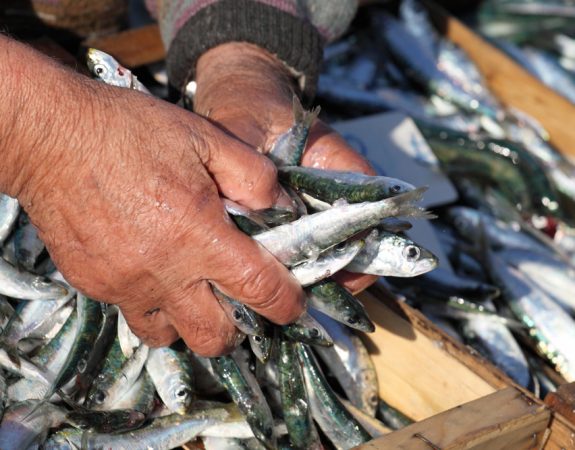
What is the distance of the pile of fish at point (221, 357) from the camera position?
6.81 ft

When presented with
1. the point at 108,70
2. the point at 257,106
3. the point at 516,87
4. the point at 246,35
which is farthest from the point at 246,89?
the point at 516,87

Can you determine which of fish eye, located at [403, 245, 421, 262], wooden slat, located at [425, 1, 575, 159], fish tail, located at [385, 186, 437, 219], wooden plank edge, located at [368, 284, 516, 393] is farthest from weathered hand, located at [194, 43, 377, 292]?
wooden slat, located at [425, 1, 575, 159]

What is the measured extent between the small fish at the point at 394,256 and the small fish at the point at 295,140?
374mm

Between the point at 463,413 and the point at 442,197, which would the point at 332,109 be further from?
the point at 463,413

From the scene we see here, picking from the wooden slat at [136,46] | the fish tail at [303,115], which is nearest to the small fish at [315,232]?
the fish tail at [303,115]

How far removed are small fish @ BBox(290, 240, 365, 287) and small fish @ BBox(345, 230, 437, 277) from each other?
92 mm

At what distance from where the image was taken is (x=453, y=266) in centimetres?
379

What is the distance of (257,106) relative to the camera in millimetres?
2557

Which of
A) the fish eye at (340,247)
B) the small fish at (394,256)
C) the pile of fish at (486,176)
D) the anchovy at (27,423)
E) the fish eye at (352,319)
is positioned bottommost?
the pile of fish at (486,176)

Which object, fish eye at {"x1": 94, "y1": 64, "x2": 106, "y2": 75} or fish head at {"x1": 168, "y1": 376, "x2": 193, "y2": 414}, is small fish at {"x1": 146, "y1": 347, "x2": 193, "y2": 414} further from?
fish eye at {"x1": 94, "y1": 64, "x2": 106, "y2": 75}

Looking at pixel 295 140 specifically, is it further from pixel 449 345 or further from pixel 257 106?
pixel 449 345

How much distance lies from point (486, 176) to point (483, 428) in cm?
253

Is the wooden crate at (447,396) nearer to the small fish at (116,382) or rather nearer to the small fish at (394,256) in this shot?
the small fish at (394,256)

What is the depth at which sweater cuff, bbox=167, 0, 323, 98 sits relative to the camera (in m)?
2.98
